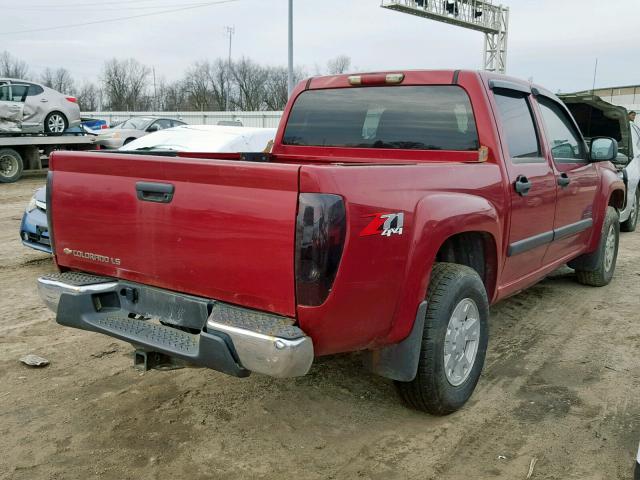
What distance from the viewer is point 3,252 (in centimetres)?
767

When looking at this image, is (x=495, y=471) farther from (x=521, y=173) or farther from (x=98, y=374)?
(x=98, y=374)

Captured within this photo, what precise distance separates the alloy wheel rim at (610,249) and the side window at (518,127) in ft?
7.20

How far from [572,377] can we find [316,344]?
2229mm

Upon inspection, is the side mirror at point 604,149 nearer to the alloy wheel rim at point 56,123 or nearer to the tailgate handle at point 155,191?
the tailgate handle at point 155,191

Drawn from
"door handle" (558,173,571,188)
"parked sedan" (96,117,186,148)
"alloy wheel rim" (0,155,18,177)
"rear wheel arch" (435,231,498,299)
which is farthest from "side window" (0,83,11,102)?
"rear wheel arch" (435,231,498,299)

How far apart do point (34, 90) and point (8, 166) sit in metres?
2.42

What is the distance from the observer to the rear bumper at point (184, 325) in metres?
2.46

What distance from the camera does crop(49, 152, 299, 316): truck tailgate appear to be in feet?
8.20

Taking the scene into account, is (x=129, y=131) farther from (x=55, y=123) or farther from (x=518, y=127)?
(x=518, y=127)

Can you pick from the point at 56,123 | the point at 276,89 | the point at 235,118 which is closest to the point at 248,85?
the point at 276,89

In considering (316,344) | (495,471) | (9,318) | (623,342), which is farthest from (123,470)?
(623,342)

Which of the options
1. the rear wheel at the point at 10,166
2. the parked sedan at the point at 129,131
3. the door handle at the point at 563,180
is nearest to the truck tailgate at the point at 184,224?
the door handle at the point at 563,180

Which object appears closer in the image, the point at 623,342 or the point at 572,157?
the point at 623,342

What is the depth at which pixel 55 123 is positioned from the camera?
17.2 meters
